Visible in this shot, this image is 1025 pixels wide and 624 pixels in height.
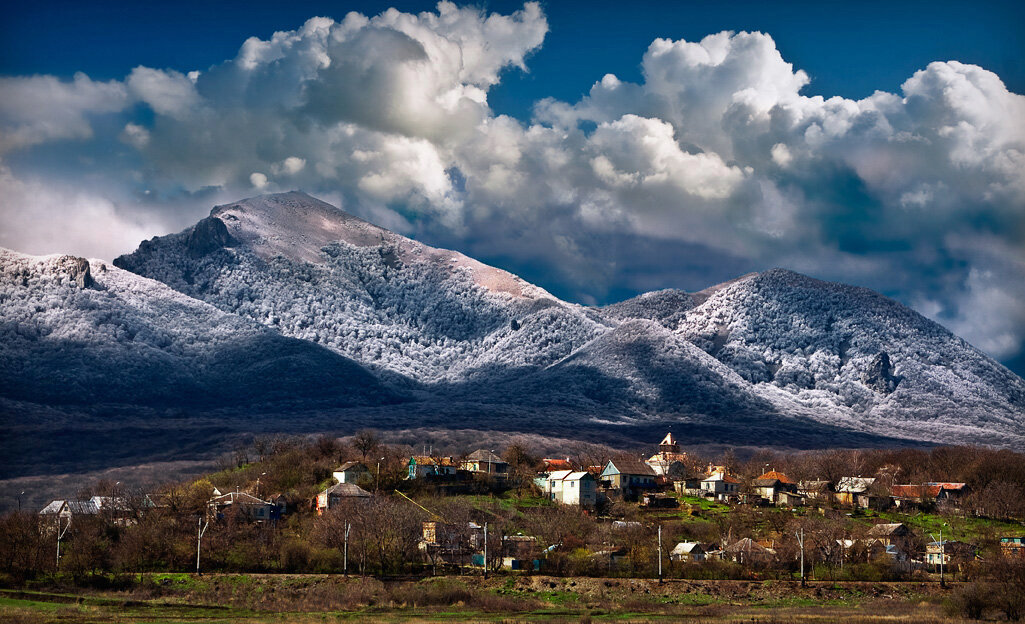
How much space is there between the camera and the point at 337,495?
107 m

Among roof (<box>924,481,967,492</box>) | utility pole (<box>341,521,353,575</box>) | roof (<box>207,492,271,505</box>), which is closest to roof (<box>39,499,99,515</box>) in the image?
roof (<box>207,492,271,505</box>)

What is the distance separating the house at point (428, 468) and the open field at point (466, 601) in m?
36.1

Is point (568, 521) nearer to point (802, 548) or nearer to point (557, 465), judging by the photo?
point (802, 548)

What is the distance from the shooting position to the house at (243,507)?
104 metres

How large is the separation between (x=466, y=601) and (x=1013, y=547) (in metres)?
47.7

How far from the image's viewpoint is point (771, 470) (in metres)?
153

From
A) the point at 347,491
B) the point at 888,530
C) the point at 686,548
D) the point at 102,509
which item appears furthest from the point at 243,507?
the point at 888,530

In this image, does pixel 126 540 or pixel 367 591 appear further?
pixel 126 540

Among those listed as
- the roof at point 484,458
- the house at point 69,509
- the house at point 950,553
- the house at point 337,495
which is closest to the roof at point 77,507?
the house at point 69,509

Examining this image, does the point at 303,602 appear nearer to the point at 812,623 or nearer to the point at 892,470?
the point at 812,623

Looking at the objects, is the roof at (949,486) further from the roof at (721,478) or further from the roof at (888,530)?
the roof at (888,530)

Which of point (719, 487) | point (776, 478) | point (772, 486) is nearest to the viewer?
point (772, 486)

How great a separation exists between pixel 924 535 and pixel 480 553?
3842 cm

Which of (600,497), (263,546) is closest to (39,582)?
(263,546)
